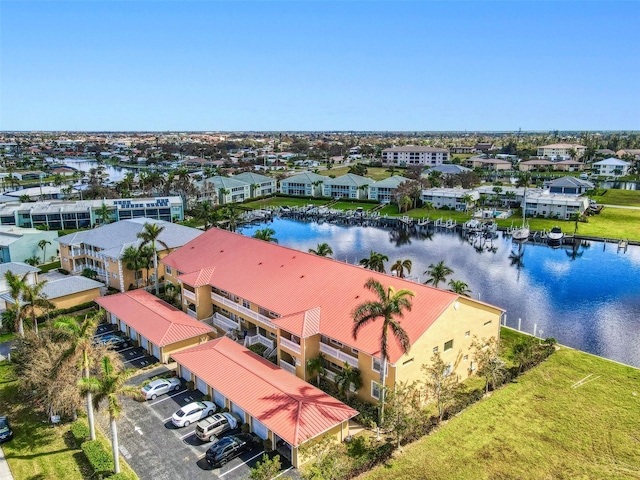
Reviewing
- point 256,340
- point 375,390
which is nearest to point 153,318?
point 256,340

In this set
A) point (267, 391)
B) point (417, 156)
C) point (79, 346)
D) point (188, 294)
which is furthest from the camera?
point (417, 156)

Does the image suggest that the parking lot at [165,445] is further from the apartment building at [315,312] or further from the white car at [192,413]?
the apartment building at [315,312]

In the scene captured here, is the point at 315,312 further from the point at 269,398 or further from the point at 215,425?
the point at 215,425

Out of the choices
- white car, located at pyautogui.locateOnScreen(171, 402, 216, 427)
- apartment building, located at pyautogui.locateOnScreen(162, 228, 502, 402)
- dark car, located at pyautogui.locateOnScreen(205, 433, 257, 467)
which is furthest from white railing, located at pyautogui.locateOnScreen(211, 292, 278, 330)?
dark car, located at pyautogui.locateOnScreen(205, 433, 257, 467)

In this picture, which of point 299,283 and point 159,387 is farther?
point 299,283

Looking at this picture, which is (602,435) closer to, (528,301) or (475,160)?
(528,301)
